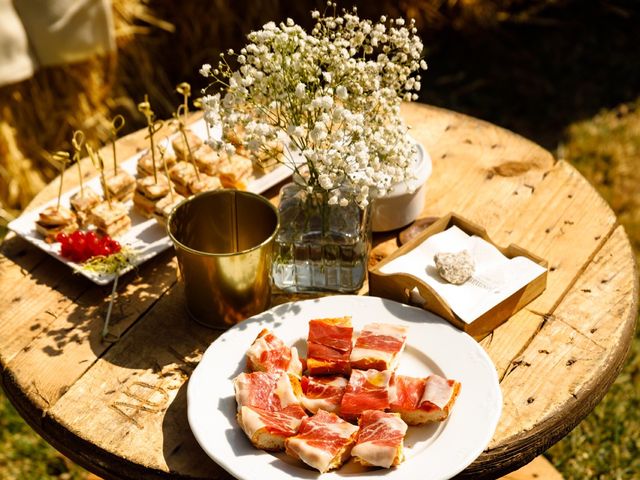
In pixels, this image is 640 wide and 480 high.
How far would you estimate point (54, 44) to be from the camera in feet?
11.4

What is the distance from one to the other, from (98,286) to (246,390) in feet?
2.01

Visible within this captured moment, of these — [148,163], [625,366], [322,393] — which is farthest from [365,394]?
[625,366]

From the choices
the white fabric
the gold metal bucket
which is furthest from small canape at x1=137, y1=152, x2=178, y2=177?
the white fabric

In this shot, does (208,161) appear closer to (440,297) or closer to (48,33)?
(440,297)

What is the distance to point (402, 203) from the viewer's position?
79.1 inches

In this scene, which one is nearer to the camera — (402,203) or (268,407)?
(268,407)

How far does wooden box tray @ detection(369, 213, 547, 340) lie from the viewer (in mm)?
1707

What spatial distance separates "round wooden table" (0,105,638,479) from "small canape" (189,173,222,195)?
20 centimetres

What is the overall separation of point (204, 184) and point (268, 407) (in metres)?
0.79

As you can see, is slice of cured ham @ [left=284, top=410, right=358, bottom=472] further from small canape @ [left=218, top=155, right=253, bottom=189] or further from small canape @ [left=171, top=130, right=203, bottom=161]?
small canape @ [left=171, top=130, right=203, bottom=161]

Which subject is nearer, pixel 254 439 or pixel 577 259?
pixel 254 439

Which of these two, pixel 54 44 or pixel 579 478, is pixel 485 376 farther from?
pixel 54 44

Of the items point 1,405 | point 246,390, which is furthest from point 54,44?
point 246,390

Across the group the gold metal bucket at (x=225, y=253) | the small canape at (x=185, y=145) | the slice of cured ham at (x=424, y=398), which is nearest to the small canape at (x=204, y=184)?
the small canape at (x=185, y=145)
